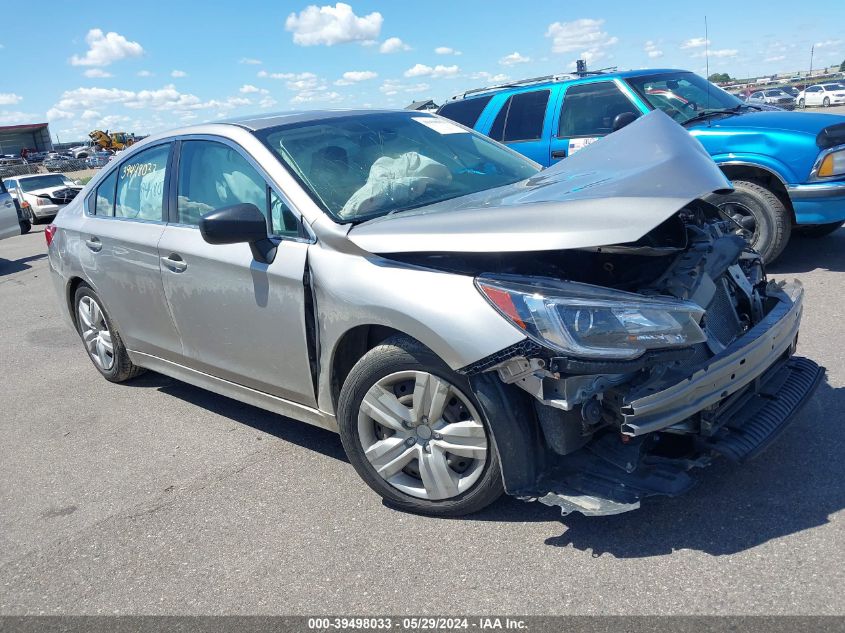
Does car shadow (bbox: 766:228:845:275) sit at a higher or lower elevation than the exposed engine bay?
lower

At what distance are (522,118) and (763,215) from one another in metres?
2.86

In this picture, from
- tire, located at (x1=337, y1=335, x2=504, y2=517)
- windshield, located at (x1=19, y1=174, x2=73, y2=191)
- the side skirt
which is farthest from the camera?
windshield, located at (x1=19, y1=174, x2=73, y2=191)

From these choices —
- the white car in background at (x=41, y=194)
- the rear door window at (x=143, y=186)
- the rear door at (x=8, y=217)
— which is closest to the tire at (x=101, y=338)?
the rear door window at (x=143, y=186)

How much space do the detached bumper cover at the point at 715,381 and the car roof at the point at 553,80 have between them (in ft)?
16.9

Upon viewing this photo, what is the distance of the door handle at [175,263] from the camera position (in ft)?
13.4

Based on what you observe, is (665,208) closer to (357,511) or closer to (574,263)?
(574,263)

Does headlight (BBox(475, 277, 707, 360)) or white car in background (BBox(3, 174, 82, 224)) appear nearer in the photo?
headlight (BBox(475, 277, 707, 360))

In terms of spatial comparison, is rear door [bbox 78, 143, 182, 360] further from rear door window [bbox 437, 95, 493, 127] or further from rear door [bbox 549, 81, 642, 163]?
rear door window [bbox 437, 95, 493, 127]

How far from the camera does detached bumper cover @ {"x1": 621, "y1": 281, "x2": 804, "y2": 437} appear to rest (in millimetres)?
2596

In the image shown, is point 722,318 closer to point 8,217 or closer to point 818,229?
point 818,229

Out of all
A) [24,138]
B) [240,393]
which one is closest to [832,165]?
[240,393]

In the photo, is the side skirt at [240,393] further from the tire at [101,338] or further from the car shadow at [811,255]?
the car shadow at [811,255]

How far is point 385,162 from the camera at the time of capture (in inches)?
155

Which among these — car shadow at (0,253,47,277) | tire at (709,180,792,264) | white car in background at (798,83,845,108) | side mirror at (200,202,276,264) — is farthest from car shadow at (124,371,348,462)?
white car in background at (798,83,845,108)
